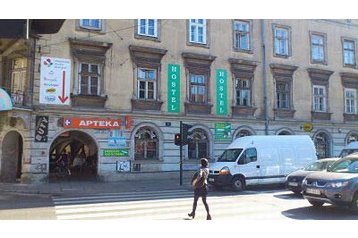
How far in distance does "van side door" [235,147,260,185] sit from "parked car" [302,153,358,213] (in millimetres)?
6064

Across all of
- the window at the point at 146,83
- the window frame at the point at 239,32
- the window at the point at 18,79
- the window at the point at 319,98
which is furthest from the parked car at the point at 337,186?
the window at the point at 319,98

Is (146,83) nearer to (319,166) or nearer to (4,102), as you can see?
(4,102)

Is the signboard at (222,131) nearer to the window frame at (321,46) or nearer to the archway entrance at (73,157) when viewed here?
the archway entrance at (73,157)

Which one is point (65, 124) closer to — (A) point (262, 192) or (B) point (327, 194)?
(A) point (262, 192)

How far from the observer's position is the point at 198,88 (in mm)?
23453

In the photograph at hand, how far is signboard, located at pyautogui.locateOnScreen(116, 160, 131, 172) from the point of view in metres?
20.6

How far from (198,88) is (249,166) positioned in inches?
288

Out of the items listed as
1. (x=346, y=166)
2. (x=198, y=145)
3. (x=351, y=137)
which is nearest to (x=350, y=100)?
(x=351, y=137)

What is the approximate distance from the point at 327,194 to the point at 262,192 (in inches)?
237

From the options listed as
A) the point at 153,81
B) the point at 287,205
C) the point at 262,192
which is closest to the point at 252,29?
the point at 153,81

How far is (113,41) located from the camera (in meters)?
21.1

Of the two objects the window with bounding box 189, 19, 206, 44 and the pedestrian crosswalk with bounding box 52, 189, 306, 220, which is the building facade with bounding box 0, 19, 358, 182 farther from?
the pedestrian crosswalk with bounding box 52, 189, 306, 220

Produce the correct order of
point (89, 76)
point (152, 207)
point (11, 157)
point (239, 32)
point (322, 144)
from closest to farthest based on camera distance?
point (152, 207), point (11, 157), point (89, 76), point (239, 32), point (322, 144)

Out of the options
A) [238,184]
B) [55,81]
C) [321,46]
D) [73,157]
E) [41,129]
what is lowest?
[238,184]
